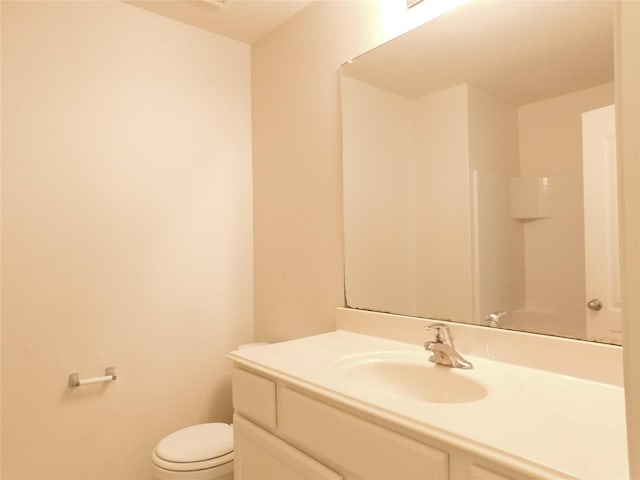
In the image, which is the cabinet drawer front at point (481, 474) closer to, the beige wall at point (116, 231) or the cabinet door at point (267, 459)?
the cabinet door at point (267, 459)

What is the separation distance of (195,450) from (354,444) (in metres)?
0.96

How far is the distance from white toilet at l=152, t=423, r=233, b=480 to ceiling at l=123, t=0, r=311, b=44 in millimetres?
1919

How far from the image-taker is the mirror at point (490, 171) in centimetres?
102

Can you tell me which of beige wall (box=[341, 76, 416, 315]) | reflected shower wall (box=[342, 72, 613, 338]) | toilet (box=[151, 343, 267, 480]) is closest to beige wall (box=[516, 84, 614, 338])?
reflected shower wall (box=[342, 72, 613, 338])

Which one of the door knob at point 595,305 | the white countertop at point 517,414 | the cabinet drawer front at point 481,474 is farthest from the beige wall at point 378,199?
the cabinet drawer front at point 481,474

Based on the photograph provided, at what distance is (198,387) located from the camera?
198 centimetres

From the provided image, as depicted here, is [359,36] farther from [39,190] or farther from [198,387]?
[198,387]

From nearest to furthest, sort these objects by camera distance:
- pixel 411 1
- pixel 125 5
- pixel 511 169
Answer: pixel 511 169 < pixel 411 1 < pixel 125 5

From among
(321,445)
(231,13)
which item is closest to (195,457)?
(321,445)

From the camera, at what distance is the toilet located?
1.46 m

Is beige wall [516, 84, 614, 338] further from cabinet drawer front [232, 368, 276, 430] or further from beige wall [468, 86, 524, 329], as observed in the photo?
cabinet drawer front [232, 368, 276, 430]

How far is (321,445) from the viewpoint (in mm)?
948

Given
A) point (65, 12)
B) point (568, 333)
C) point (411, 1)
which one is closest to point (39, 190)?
point (65, 12)

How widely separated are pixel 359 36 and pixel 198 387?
1800 millimetres
